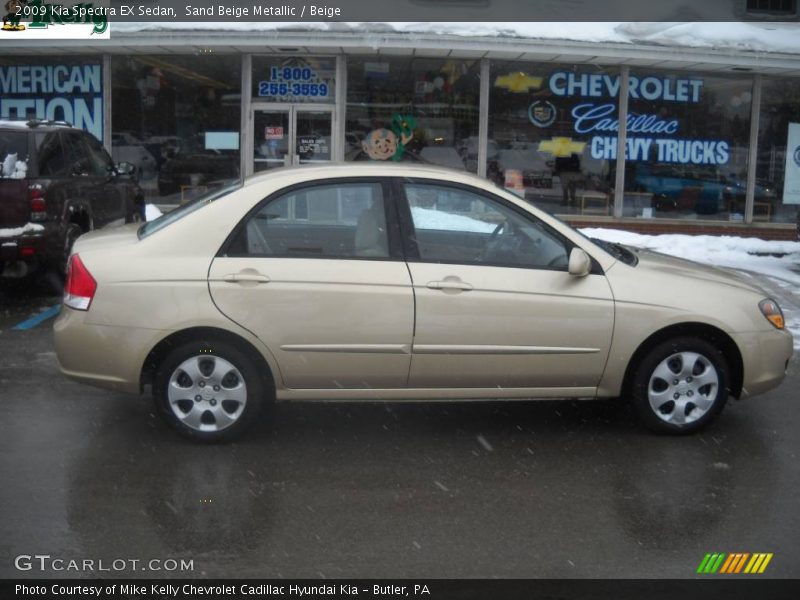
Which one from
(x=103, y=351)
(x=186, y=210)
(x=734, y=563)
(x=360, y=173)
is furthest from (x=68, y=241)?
(x=734, y=563)

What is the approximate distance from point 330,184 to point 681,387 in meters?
2.48

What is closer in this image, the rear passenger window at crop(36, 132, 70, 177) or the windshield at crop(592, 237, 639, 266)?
the windshield at crop(592, 237, 639, 266)

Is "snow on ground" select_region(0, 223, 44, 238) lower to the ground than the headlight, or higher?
higher

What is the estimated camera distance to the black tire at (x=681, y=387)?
236 inches

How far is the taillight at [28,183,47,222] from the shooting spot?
32.4 ft

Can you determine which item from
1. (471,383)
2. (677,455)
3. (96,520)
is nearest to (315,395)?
(471,383)

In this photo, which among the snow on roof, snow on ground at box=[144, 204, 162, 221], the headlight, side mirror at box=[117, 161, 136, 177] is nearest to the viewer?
the headlight

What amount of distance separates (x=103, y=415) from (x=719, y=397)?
3946mm

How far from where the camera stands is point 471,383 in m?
5.88

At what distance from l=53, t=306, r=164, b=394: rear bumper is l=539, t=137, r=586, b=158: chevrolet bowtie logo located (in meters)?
12.0

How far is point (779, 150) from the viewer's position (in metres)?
17.1

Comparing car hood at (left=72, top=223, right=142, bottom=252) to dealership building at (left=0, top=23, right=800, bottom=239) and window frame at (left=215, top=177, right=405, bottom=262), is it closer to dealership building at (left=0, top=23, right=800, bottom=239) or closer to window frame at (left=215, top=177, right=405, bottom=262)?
window frame at (left=215, top=177, right=405, bottom=262)

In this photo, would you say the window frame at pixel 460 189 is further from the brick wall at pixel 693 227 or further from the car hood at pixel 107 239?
the brick wall at pixel 693 227

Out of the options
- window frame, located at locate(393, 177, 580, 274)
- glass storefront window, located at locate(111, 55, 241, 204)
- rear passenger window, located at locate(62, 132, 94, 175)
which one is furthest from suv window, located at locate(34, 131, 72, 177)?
glass storefront window, located at locate(111, 55, 241, 204)
